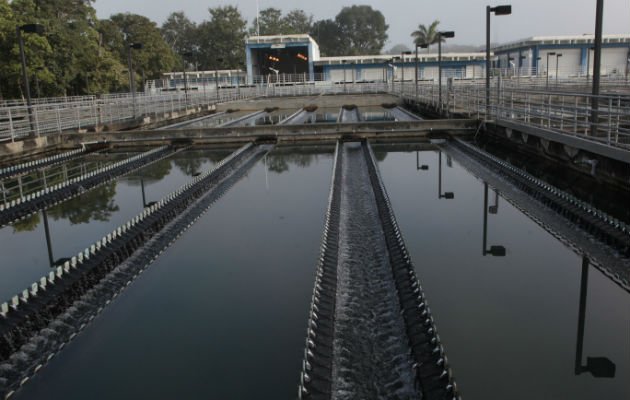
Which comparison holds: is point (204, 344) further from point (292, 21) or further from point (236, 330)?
point (292, 21)

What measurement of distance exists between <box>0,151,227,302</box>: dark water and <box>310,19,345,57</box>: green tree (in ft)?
323

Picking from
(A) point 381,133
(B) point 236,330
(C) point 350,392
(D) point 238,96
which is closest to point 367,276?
(B) point 236,330

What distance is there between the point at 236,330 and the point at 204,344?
0.35 m

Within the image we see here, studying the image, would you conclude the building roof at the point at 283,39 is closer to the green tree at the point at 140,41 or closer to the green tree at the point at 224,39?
the green tree at the point at 140,41

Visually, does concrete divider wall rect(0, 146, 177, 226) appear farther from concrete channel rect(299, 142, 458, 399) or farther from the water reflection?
concrete channel rect(299, 142, 458, 399)

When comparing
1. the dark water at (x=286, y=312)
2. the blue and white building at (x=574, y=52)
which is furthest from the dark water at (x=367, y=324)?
the blue and white building at (x=574, y=52)

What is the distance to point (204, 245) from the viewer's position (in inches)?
311

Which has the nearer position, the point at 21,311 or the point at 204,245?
the point at 21,311

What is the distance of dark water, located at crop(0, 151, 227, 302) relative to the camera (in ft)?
23.6

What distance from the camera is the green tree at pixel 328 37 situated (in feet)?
357

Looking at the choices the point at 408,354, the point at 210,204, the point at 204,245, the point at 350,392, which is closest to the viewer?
the point at 350,392

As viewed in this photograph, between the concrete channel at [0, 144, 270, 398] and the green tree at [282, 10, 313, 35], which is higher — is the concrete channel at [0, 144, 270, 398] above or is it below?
below

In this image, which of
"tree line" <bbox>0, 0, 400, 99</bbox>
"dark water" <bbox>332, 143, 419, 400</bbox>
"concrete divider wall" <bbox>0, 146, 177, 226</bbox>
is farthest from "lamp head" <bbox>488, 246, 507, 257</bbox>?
"tree line" <bbox>0, 0, 400, 99</bbox>

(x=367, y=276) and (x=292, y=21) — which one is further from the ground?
(x=292, y=21)
